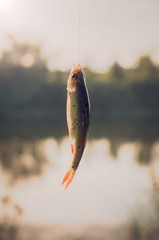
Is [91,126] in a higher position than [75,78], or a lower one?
lower

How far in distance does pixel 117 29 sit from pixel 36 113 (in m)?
6.87

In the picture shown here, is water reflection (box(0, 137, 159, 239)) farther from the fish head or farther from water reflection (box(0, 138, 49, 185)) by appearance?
the fish head

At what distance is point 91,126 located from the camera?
16.9 metres

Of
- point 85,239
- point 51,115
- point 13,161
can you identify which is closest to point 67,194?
point 85,239

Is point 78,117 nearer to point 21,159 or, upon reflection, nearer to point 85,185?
point 85,185

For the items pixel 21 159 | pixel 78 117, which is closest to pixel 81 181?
pixel 21 159

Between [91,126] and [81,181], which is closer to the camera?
[81,181]

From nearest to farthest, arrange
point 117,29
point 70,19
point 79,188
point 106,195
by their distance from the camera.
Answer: point 106,195
point 79,188
point 70,19
point 117,29

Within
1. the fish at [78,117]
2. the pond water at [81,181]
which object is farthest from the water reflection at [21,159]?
the fish at [78,117]

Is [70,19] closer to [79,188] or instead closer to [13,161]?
[13,161]

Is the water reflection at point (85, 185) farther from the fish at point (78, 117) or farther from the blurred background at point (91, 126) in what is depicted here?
the fish at point (78, 117)

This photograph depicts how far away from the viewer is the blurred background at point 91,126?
15.2ft

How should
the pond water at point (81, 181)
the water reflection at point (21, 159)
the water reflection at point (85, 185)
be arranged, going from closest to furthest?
the water reflection at point (85, 185) < the pond water at point (81, 181) < the water reflection at point (21, 159)

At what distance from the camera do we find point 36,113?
18.4m
